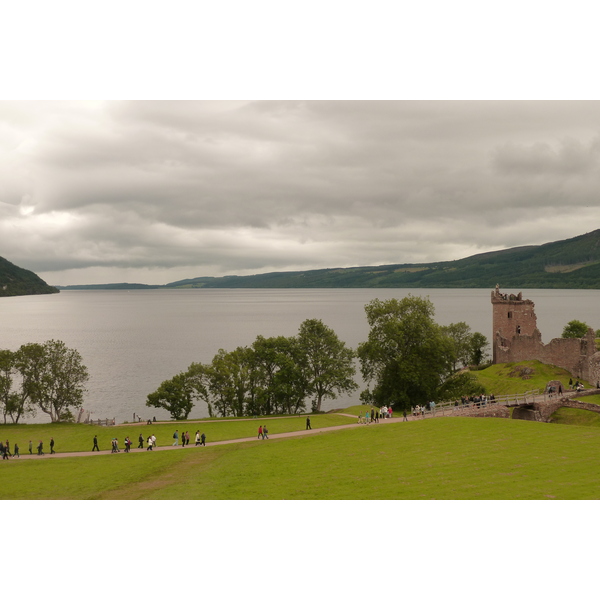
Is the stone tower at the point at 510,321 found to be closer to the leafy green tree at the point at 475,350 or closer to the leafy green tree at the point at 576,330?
the leafy green tree at the point at 475,350

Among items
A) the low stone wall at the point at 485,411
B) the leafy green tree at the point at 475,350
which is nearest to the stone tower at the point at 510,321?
the leafy green tree at the point at 475,350

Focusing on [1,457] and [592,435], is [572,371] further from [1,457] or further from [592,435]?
[1,457]

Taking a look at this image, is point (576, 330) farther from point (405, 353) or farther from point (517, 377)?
point (405, 353)

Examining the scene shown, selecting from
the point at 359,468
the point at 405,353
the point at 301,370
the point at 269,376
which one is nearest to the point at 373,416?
the point at 359,468

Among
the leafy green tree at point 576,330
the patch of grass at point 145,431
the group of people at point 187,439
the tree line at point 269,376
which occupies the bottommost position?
the patch of grass at point 145,431

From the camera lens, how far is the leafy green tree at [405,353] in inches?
1820

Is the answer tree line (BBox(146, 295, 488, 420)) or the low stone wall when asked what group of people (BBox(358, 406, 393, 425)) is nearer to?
the low stone wall

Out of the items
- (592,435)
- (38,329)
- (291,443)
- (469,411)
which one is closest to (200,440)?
(291,443)

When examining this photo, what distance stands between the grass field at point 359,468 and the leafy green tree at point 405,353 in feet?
51.6

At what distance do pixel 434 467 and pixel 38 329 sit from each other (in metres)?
166

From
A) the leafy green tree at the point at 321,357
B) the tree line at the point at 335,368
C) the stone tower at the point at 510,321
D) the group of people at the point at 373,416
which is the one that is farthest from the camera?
the stone tower at the point at 510,321

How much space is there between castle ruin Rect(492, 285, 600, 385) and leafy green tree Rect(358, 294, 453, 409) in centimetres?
1565

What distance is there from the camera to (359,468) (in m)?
22.4

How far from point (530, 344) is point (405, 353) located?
833 inches
